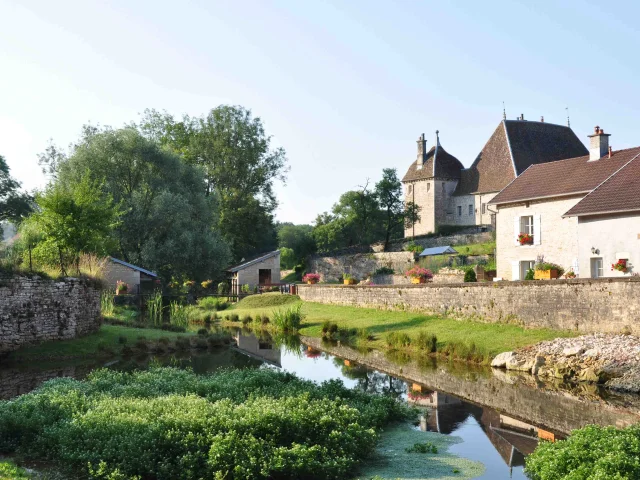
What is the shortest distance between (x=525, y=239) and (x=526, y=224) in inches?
37.4

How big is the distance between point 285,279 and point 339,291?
2336 centimetres

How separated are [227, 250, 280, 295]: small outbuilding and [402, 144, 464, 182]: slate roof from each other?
54.0 feet

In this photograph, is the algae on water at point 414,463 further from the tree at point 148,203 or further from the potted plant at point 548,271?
the tree at point 148,203

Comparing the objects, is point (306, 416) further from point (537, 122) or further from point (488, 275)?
point (537, 122)

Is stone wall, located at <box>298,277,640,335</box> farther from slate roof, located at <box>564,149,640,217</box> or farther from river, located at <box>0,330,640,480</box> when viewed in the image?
slate roof, located at <box>564,149,640,217</box>

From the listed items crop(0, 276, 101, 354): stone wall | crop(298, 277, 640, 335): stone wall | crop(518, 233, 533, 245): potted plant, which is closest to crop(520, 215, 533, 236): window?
crop(518, 233, 533, 245): potted plant

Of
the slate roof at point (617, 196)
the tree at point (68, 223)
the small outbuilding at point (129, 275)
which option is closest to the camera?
the slate roof at point (617, 196)

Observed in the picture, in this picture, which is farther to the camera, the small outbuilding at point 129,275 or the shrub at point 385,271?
the shrub at point 385,271

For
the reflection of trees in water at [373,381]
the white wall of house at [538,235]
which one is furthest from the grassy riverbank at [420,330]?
the white wall of house at [538,235]

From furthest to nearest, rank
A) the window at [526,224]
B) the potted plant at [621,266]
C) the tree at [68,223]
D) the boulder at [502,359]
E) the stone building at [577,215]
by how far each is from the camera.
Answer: the window at [526,224]
the tree at [68,223]
the stone building at [577,215]
the potted plant at [621,266]
the boulder at [502,359]

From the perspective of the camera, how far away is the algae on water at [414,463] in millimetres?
9438

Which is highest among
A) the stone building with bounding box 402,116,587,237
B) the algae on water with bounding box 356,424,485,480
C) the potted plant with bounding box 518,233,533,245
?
the stone building with bounding box 402,116,587,237

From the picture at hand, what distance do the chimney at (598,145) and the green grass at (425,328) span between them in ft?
34.5

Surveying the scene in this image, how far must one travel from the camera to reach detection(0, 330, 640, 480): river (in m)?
11.8
